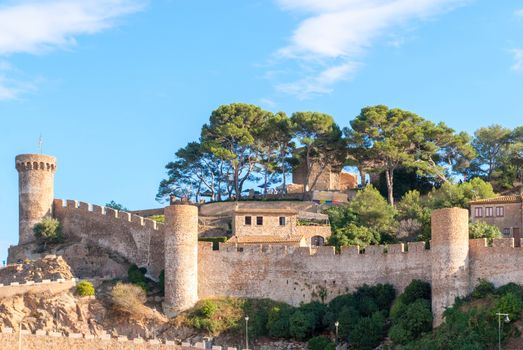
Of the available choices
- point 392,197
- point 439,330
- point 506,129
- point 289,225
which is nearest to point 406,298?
point 439,330

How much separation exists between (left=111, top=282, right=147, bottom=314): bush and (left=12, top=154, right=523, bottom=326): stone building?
137cm

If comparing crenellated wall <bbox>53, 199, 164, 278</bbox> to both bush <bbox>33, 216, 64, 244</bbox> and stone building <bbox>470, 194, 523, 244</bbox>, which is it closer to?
bush <bbox>33, 216, 64, 244</bbox>

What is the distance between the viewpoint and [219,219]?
7162 cm

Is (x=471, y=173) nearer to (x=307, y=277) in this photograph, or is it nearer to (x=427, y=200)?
(x=427, y=200)

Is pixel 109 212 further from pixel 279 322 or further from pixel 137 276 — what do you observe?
pixel 279 322

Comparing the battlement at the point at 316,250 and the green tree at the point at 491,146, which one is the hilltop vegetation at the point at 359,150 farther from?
the battlement at the point at 316,250

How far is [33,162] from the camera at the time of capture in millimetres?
69875

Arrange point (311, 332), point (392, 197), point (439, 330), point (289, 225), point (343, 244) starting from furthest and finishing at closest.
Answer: point (392, 197), point (289, 225), point (343, 244), point (311, 332), point (439, 330)

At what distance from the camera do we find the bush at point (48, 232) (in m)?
68.0

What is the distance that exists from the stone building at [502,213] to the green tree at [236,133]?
16.6 meters

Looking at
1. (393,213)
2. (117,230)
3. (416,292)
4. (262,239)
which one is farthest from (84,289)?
(393,213)

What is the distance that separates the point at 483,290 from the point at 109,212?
23698 mm

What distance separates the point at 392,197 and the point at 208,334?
2037 cm

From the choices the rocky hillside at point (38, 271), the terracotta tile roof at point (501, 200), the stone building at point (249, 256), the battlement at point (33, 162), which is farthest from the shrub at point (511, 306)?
the battlement at point (33, 162)
